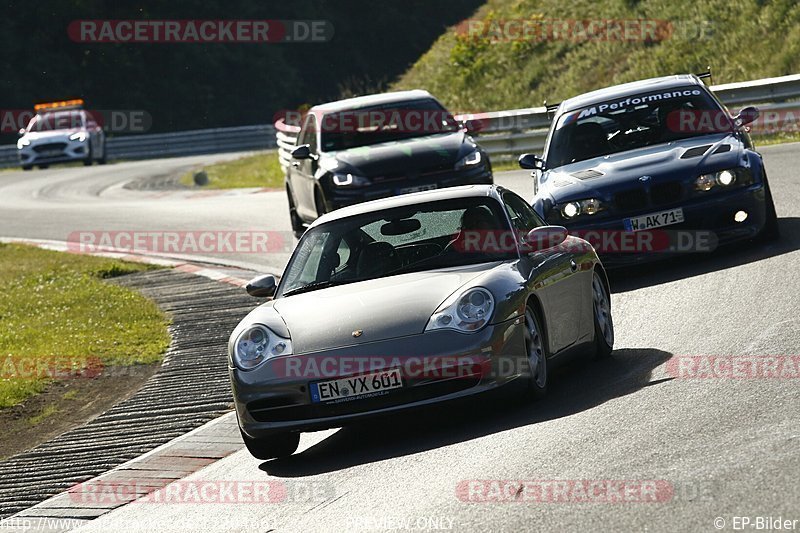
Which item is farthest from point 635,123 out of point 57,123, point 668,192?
point 57,123

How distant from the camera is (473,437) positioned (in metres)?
7.43

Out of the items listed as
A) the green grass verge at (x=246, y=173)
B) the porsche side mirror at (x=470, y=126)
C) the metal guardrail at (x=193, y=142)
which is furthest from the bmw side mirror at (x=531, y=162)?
the metal guardrail at (x=193, y=142)

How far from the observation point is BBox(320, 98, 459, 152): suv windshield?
16.8m

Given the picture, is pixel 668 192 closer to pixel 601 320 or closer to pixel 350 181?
pixel 601 320

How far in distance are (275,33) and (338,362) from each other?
5885 centimetres

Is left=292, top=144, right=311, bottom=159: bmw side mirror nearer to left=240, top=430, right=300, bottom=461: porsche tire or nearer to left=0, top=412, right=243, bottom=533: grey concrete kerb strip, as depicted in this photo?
left=0, top=412, right=243, bottom=533: grey concrete kerb strip

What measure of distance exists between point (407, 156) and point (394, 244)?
7070mm

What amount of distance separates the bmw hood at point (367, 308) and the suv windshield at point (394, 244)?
0.16 metres

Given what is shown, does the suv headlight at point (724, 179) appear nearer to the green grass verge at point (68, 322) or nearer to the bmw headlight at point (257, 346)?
the green grass verge at point (68, 322)

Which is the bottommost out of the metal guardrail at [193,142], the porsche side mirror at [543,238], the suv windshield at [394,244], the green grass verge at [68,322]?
the metal guardrail at [193,142]

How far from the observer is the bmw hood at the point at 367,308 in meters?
7.67

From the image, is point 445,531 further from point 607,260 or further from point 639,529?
point 607,260

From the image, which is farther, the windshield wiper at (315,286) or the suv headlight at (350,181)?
the suv headlight at (350,181)

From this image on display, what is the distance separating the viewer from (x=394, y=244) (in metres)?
8.95
